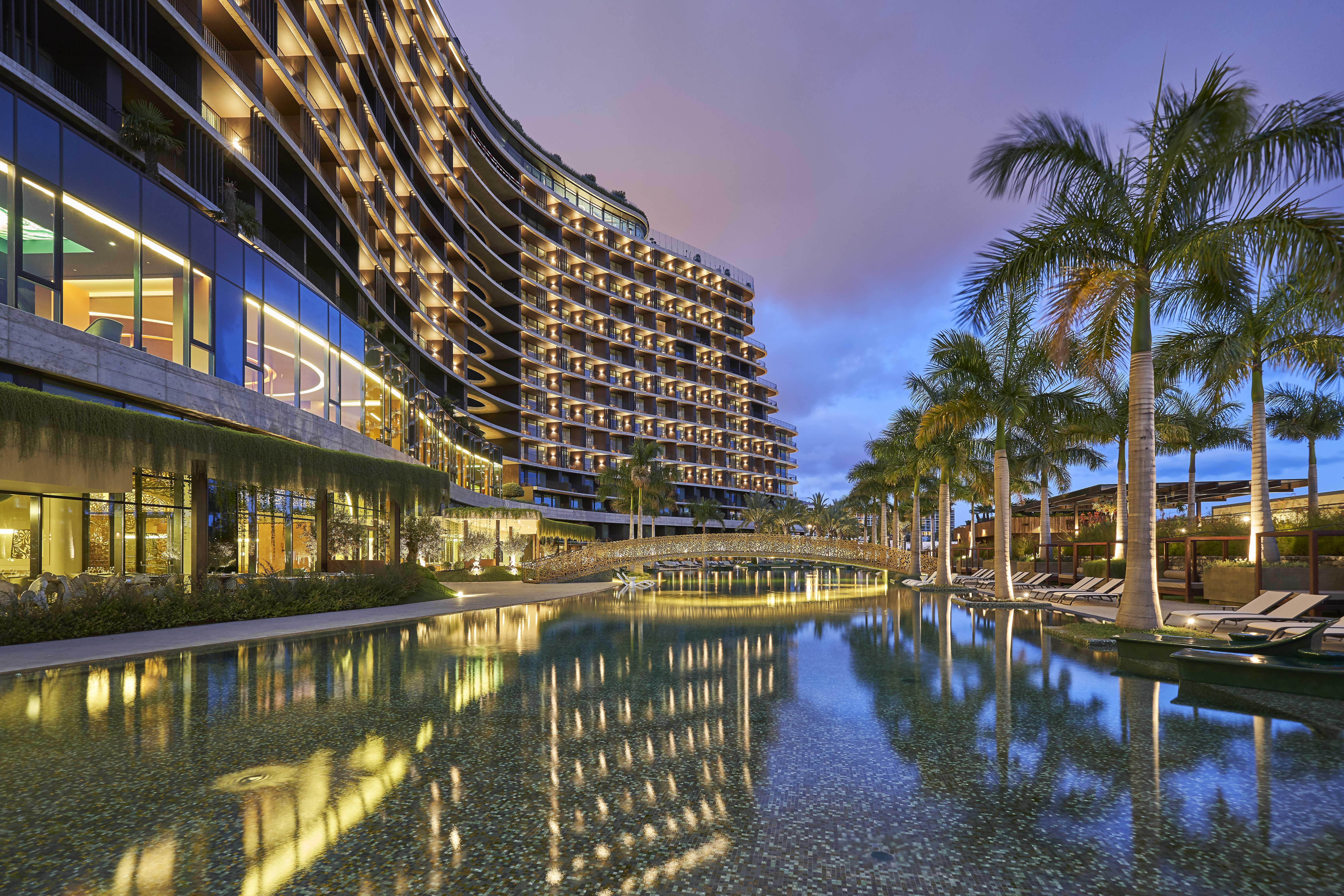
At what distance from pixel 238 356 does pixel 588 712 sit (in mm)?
18987

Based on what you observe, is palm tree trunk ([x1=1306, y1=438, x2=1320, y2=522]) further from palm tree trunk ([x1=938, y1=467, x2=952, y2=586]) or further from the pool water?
the pool water

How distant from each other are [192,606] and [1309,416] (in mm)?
40940

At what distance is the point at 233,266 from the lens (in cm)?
2152

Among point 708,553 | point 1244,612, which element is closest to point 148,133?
point 1244,612

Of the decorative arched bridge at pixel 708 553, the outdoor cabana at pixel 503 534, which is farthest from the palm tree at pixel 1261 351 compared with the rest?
the outdoor cabana at pixel 503 534

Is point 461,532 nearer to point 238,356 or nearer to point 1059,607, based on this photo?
point 238,356

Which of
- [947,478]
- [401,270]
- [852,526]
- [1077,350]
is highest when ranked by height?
[401,270]

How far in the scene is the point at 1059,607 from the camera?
825 inches

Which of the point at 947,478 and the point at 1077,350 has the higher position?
the point at 1077,350

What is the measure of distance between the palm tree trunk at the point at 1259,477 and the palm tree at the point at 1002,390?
4.82m

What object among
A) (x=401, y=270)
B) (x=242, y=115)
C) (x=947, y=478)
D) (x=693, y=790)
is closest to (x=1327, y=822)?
(x=693, y=790)

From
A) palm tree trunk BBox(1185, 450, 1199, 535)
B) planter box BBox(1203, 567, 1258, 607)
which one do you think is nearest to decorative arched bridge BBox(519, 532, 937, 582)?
palm tree trunk BBox(1185, 450, 1199, 535)

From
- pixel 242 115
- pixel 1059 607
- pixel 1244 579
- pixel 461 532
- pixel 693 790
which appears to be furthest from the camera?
pixel 461 532

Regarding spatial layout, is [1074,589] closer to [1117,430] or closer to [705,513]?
[1117,430]
